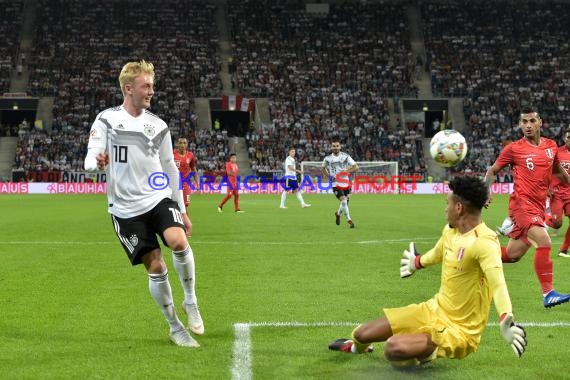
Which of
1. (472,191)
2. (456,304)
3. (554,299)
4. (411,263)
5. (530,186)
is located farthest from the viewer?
(530,186)

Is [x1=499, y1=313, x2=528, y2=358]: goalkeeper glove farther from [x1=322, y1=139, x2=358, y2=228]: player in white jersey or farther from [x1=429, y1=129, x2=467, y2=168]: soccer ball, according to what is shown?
[x1=322, y1=139, x2=358, y2=228]: player in white jersey

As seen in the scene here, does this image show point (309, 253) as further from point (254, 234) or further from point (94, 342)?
point (94, 342)

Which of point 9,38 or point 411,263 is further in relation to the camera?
point 9,38

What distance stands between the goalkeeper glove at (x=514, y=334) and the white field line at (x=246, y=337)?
1.88 metres

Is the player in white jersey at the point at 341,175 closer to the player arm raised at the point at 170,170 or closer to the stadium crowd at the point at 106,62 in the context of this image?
the player arm raised at the point at 170,170

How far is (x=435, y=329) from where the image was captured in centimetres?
529

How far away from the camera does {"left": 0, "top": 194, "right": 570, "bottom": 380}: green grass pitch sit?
5.71m

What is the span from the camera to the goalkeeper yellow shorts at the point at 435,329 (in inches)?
206

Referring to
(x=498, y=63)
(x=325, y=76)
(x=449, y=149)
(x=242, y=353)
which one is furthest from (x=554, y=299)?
(x=498, y=63)

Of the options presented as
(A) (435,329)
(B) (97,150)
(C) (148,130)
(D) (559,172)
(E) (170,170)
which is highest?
(C) (148,130)

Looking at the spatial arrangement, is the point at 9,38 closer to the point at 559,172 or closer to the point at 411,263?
the point at 559,172

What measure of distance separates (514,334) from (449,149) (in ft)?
19.9

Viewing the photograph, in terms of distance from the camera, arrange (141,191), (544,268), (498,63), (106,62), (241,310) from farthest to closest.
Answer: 1. (498,63)
2. (106,62)
3. (544,268)
4. (241,310)
5. (141,191)

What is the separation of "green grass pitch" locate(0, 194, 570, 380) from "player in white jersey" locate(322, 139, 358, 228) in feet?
10.1
